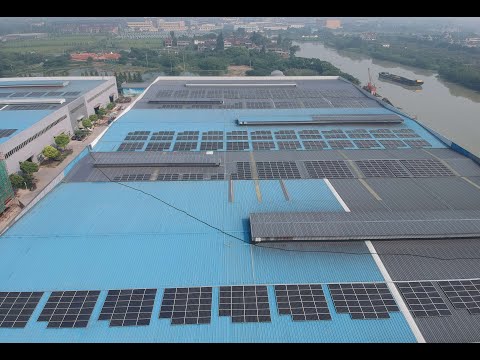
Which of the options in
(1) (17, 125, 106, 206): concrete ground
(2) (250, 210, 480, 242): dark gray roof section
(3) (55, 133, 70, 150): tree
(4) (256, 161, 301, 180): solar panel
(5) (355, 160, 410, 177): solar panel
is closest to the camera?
(2) (250, 210, 480, 242): dark gray roof section

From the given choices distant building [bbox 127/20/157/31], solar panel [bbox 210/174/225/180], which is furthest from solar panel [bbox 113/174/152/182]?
distant building [bbox 127/20/157/31]

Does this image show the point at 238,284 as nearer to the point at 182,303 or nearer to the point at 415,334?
the point at 182,303

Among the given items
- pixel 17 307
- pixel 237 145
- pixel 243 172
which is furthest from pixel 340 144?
pixel 17 307

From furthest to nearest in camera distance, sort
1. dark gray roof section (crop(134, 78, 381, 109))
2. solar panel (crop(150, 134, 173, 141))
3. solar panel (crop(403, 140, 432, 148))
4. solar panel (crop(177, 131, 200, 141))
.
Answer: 1. dark gray roof section (crop(134, 78, 381, 109))
2. solar panel (crop(177, 131, 200, 141))
3. solar panel (crop(150, 134, 173, 141))
4. solar panel (crop(403, 140, 432, 148))

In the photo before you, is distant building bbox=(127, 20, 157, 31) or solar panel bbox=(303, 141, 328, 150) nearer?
solar panel bbox=(303, 141, 328, 150)

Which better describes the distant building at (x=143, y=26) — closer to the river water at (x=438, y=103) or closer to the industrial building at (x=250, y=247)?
the river water at (x=438, y=103)

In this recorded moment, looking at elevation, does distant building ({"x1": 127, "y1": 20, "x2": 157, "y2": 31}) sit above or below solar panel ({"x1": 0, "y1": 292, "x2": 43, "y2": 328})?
above

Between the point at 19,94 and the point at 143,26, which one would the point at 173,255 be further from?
the point at 143,26

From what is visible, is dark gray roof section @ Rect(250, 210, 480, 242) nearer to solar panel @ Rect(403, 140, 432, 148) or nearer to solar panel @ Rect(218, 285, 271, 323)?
solar panel @ Rect(218, 285, 271, 323)
